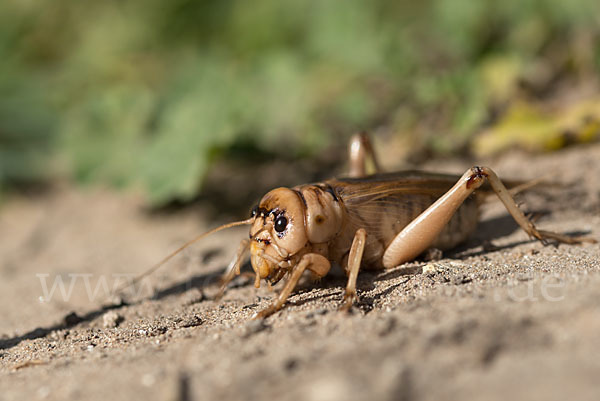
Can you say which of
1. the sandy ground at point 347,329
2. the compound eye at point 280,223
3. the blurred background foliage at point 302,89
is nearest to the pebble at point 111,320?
the sandy ground at point 347,329

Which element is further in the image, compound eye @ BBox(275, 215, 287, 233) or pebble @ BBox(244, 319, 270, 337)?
compound eye @ BBox(275, 215, 287, 233)

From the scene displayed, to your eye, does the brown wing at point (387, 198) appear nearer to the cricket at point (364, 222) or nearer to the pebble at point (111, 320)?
the cricket at point (364, 222)

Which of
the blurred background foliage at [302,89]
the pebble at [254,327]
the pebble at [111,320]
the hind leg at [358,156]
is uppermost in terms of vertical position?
the blurred background foliage at [302,89]

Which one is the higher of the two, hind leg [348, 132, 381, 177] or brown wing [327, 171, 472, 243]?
hind leg [348, 132, 381, 177]

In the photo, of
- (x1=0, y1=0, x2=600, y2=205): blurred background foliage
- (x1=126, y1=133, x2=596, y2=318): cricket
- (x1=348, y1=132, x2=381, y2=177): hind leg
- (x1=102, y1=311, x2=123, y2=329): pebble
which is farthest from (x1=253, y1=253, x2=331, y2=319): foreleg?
(x1=0, y1=0, x2=600, y2=205): blurred background foliage

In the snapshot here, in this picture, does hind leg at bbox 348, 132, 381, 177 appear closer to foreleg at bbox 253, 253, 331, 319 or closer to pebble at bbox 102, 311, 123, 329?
foreleg at bbox 253, 253, 331, 319

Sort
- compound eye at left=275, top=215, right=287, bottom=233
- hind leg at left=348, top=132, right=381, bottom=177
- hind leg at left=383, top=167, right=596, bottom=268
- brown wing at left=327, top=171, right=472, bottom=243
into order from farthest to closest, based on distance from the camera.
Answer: hind leg at left=348, top=132, right=381, bottom=177 → brown wing at left=327, top=171, right=472, bottom=243 → hind leg at left=383, top=167, right=596, bottom=268 → compound eye at left=275, top=215, right=287, bottom=233

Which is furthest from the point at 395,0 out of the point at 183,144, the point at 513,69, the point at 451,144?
the point at 183,144
